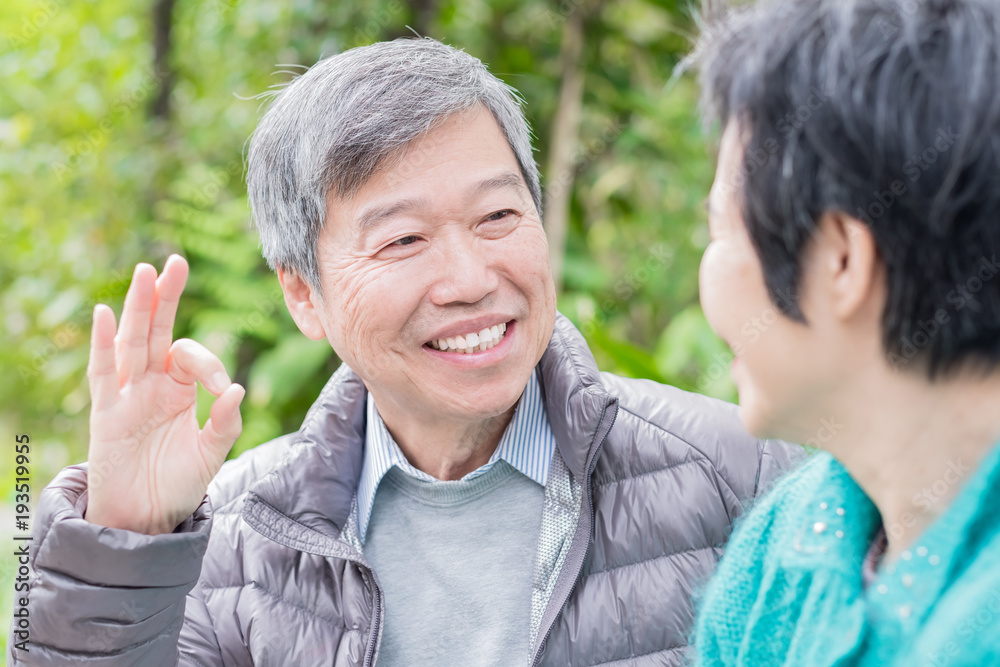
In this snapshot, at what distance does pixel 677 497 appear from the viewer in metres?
1.58

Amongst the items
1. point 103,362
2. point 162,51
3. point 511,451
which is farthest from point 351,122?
point 162,51

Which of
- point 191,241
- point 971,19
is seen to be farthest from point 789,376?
point 191,241

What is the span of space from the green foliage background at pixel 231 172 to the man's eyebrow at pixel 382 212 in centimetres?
188

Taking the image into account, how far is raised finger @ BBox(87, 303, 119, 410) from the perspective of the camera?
4.27 ft

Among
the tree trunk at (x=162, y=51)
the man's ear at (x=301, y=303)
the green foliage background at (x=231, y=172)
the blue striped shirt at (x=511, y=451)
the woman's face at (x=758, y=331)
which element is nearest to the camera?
the woman's face at (x=758, y=331)

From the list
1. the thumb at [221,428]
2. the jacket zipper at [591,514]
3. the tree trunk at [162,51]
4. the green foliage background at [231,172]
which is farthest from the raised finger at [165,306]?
the tree trunk at [162,51]

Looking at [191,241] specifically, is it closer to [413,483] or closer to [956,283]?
[413,483]

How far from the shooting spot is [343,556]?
155 centimetres

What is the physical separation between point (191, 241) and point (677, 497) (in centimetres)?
264

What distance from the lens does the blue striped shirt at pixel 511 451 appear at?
166 centimetres

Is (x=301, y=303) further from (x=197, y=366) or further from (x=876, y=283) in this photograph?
(x=876, y=283)

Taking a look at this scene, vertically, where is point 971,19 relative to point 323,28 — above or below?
below

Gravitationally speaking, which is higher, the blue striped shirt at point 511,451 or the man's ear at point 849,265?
the man's ear at point 849,265

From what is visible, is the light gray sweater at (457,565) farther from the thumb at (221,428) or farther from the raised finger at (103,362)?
the raised finger at (103,362)
